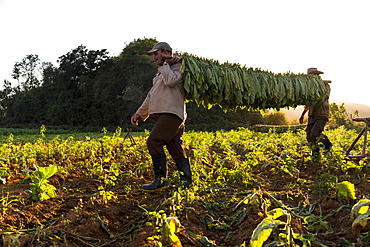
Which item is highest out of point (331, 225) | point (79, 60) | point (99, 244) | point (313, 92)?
point (79, 60)

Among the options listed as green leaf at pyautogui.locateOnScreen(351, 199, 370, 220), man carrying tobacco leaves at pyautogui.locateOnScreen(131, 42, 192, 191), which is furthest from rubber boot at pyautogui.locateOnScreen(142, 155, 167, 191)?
green leaf at pyautogui.locateOnScreen(351, 199, 370, 220)

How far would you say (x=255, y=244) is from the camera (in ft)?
5.32

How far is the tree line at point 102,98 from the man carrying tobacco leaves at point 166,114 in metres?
17.6

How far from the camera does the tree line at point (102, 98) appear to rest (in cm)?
2628

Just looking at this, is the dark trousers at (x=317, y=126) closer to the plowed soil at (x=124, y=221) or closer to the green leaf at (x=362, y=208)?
the plowed soil at (x=124, y=221)

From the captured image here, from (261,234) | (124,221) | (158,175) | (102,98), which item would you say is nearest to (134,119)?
(158,175)

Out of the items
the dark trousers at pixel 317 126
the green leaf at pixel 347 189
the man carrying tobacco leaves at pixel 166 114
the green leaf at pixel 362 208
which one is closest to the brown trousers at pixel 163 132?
the man carrying tobacco leaves at pixel 166 114

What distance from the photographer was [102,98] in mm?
28219

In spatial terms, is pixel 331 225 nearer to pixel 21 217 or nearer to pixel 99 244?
pixel 99 244

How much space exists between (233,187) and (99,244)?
6.33 feet

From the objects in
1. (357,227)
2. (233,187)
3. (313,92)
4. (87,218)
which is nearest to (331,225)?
(357,227)

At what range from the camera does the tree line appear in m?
26.3

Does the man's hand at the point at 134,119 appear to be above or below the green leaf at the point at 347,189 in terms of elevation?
above

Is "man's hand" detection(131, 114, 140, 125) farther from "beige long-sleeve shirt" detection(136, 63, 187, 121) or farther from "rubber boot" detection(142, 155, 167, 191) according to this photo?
"rubber boot" detection(142, 155, 167, 191)
